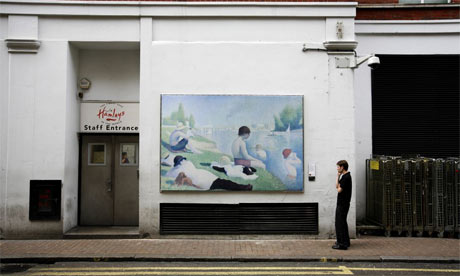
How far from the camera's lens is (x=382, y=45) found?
10.7 metres

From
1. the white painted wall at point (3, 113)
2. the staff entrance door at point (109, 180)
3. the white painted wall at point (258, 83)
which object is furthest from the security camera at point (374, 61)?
the white painted wall at point (3, 113)

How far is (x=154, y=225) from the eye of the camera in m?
9.24

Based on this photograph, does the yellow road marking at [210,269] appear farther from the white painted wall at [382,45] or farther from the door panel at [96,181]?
the white painted wall at [382,45]

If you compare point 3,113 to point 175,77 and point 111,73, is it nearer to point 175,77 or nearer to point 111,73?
point 111,73

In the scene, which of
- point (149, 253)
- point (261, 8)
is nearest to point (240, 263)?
point (149, 253)

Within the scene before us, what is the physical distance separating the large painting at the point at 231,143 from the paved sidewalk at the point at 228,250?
1.32 meters

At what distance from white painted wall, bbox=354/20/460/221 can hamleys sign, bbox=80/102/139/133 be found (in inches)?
228

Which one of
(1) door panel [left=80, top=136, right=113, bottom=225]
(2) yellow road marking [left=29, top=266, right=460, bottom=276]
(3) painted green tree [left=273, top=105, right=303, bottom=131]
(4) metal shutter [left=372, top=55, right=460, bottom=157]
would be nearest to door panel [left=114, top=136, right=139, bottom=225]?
(1) door panel [left=80, top=136, right=113, bottom=225]

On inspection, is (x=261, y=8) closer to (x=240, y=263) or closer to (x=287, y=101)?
(x=287, y=101)

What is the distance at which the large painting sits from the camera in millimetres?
9305

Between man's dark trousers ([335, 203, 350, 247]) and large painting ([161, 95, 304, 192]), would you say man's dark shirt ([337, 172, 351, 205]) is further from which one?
large painting ([161, 95, 304, 192])

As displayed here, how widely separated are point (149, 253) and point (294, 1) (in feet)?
21.3

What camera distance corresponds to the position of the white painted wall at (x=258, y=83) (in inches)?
368

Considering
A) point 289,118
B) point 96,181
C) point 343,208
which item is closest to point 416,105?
point 289,118
